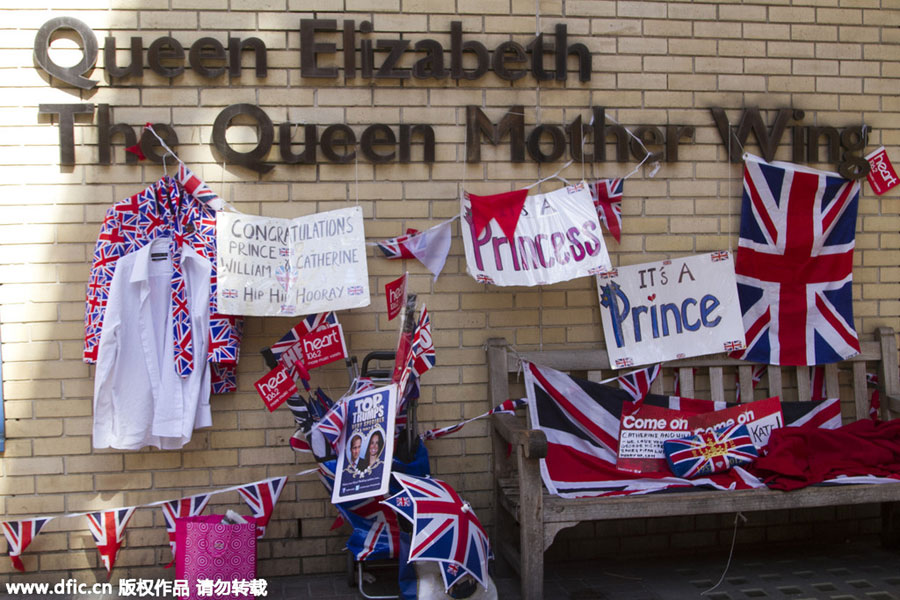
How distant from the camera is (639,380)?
452 cm

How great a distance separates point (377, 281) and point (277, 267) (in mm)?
567

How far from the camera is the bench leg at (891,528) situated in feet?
15.3

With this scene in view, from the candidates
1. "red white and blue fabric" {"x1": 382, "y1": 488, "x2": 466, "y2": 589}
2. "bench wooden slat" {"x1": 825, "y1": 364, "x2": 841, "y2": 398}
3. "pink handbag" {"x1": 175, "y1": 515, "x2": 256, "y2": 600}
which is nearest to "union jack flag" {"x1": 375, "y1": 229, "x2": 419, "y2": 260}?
"red white and blue fabric" {"x1": 382, "y1": 488, "x2": 466, "y2": 589}

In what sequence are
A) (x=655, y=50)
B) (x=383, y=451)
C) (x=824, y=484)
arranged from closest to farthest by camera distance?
(x=383, y=451)
(x=824, y=484)
(x=655, y=50)

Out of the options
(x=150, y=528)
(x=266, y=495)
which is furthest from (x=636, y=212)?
(x=150, y=528)

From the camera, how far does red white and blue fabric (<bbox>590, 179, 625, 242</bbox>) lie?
4500 mm

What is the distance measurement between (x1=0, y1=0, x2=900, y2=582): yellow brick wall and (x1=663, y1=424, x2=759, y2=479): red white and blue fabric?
794 mm

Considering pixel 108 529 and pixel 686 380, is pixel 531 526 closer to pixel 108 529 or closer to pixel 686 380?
pixel 686 380

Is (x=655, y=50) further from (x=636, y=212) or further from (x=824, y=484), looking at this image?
(x=824, y=484)

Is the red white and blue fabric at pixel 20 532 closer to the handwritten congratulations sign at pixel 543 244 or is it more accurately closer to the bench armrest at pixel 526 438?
the bench armrest at pixel 526 438

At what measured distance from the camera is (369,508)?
3850 millimetres

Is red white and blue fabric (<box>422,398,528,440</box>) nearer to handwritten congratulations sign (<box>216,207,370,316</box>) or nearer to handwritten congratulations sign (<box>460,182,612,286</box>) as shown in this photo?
handwritten congratulations sign (<box>460,182,612,286</box>)

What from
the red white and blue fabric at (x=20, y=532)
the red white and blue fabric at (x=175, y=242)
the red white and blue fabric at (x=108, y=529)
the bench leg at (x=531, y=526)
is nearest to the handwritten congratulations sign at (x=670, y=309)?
the bench leg at (x=531, y=526)

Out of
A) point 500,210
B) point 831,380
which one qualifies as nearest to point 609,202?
point 500,210
